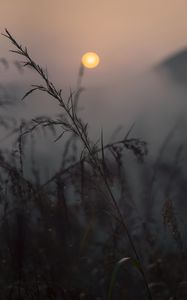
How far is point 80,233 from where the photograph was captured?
2.92 meters

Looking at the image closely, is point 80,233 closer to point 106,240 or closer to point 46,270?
point 106,240

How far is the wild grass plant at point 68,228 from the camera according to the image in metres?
2.09

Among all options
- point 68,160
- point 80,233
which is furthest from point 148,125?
point 68,160

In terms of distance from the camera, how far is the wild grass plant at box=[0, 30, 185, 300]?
2.09 meters

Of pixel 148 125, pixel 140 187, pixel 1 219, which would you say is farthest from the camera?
pixel 148 125

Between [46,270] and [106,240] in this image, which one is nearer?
[46,270]

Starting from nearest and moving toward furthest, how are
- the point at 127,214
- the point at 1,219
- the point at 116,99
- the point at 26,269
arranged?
the point at 1,219, the point at 26,269, the point at 127,214, the point at 116,99

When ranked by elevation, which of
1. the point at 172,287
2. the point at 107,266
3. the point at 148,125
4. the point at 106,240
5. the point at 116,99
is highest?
the point at 116,99

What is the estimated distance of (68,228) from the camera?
2.53 metres

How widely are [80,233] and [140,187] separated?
0.39 meters

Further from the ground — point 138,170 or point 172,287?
point 138,170

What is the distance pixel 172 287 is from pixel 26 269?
2.12 feet

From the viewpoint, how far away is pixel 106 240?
112 inches

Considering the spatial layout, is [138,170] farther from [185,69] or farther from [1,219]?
[185,69]
